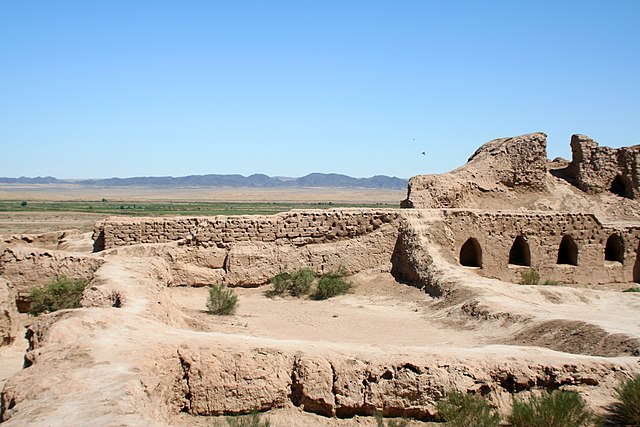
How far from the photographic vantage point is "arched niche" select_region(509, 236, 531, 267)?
17.8m

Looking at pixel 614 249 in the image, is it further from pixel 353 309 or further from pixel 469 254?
pixel 353 309

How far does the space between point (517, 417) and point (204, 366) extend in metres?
3.11

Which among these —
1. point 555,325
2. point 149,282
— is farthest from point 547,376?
point 149,282

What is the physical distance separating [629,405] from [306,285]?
965cm

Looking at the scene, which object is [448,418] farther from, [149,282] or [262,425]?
[149,282]

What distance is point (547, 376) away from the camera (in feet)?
22.7

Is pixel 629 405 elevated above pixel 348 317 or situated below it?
above

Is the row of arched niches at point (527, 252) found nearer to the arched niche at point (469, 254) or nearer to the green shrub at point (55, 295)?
the arched niche at point (469, 254)

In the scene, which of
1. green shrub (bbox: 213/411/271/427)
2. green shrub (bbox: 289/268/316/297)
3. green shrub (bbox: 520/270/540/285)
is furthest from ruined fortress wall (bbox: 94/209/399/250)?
green shrub (bbox: 213/411/271/427)

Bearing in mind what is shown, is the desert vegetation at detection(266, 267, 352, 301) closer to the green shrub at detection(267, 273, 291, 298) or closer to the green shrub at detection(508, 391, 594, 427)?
the green shrub at detection(267, 273, 291, 298)

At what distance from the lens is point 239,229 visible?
15.8 m

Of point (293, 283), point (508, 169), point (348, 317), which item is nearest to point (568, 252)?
point (508, 169)

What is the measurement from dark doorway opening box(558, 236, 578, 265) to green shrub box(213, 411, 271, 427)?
14236mm

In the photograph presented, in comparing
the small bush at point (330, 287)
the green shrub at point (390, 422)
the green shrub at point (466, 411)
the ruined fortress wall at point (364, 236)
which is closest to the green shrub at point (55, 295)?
the ruined fortress wall at point (364, 236)
